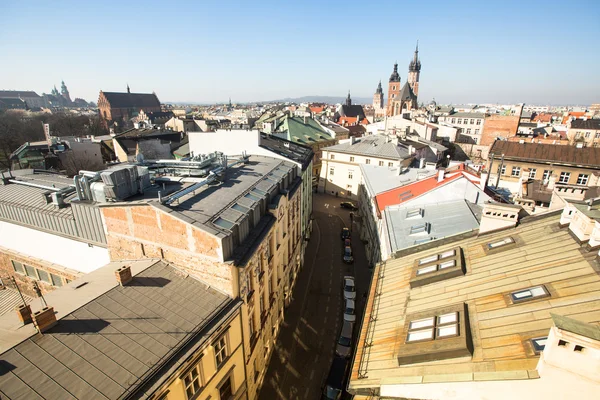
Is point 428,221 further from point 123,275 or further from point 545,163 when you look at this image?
point 545,163

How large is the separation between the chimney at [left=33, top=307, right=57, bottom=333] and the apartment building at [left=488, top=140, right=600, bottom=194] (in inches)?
2057

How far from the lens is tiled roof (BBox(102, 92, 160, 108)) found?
14786 centimetres

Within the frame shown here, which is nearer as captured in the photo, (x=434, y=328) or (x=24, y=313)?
(x=24, y=313)

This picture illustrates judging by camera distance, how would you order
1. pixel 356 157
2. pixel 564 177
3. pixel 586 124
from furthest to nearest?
pixel 586 124 → pixel 356 157 → pixel 564 177

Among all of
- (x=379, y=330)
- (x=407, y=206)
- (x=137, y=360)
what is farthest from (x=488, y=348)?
(x=407, y=206)

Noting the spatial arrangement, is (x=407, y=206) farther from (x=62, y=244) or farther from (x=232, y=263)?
(x=62, y=244)

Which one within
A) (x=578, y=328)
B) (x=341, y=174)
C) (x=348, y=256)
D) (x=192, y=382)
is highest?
(x=578, y=328)

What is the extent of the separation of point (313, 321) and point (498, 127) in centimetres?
8929

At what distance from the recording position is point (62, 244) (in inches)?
795

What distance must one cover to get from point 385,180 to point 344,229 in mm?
9986

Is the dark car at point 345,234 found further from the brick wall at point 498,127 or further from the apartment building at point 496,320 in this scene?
the brick wall at point 498,127

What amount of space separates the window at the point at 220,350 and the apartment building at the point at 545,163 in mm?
45870

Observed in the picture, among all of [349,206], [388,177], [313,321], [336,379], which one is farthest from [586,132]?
[336,379]

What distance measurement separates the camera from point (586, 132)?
83.7 metres
